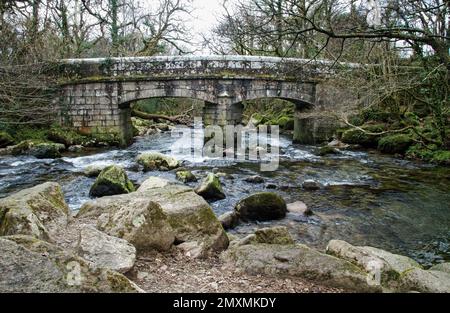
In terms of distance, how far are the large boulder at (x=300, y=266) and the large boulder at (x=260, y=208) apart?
8.84ft

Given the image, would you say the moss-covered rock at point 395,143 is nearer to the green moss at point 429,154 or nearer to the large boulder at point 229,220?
the green moss at point 429,154

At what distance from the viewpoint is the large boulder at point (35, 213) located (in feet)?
10.4

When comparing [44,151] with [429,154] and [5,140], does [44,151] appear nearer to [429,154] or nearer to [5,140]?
[5,140]

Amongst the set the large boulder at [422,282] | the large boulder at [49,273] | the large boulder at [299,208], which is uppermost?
the large boulder at [49,273]

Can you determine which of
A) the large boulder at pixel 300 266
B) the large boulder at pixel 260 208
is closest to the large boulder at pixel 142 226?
the large boulder at pixel 300 266

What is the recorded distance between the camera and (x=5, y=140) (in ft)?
38.7

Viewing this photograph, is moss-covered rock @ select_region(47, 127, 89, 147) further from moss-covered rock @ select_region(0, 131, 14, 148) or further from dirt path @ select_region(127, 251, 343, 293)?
dirt path @ select_region(127, 251, 343, 293)

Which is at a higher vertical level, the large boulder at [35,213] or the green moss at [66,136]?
the green moss at [66,136]

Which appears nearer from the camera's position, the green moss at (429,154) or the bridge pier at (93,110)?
the green moss at (429,154)

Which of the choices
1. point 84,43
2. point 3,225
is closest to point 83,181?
point 3,225

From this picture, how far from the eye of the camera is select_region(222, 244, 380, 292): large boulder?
9.47 ft

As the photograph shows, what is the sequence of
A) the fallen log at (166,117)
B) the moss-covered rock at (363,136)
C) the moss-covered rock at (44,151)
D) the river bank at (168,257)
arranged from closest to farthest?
the river bank at (168,257)
the moss-covered rock at (44,151)
the moss-covered rock at (363,136)
the fallen log at (166,117)

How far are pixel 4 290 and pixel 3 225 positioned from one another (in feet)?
5.39

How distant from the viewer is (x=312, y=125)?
1446 centimetres
